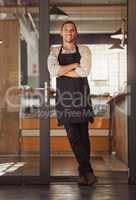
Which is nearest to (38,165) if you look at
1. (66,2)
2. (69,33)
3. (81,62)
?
(81,62)

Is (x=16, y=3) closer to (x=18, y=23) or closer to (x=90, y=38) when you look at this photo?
(x=18, y=23)

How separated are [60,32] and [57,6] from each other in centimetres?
29

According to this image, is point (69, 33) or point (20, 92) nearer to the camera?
point (69, 33)

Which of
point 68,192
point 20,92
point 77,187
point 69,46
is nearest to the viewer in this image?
point 68,192

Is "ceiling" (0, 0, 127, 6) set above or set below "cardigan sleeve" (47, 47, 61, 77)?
above

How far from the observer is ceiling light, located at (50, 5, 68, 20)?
5006mm

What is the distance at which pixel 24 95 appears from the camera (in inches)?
198

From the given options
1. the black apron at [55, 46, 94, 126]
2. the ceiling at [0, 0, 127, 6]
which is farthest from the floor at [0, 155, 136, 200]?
the ceiling at [0, 0, 127, 6]

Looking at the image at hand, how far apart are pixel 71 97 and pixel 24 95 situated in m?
0.52

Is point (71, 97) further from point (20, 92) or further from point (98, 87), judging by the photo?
point (20, 92)

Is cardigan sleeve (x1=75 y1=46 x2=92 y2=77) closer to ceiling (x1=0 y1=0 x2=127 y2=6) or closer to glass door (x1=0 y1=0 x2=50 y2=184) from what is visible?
glass door (x1=0 y1=0 x2=50 y2=184)

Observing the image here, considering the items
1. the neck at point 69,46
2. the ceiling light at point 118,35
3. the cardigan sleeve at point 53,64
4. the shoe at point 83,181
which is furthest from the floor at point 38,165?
the ceiling light at point 118,35

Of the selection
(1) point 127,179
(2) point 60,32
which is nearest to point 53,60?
(2) point 60,32

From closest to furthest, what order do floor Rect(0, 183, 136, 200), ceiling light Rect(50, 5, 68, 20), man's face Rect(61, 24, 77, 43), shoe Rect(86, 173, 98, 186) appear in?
floor Rect(0, 183, 136, 200) < shoe Rect(86, 173, 98, 186) < man's face Rect(61, 24, 77, 43) < ceiling light Rect(50, 5, 68, 20)
